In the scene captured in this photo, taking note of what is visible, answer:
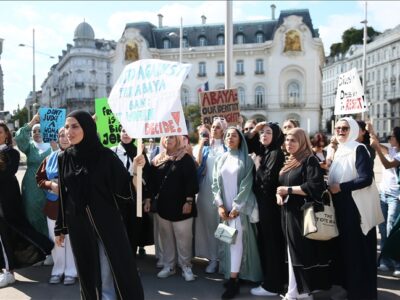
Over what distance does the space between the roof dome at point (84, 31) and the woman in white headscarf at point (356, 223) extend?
286ft

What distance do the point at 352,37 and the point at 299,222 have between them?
3584 inches

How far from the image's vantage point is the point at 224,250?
18.1ft

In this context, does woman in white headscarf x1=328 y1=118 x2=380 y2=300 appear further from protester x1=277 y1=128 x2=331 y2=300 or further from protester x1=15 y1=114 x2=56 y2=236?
protester x1=15 y1=114 x2=56 y2=236

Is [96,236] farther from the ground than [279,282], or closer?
farther from the ground

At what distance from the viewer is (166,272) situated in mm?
5711

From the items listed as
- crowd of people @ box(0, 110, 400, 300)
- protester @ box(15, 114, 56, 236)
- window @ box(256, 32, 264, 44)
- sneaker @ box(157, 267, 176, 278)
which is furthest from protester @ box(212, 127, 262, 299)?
window @ box(256, 32, 264, 44)

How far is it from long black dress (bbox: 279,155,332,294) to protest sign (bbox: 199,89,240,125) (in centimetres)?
273

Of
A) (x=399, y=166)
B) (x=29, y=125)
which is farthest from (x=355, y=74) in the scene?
(x=29, y=125)

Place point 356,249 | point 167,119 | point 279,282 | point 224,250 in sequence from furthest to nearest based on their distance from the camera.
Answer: point 224,250 < point 279,282 < point 356,249 < point 167,119

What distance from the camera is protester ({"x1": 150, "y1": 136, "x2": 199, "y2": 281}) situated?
544cm

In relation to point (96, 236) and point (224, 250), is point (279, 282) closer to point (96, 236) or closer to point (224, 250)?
point (224, 250)

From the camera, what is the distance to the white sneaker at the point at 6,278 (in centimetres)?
534

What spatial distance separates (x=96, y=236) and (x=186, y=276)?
203 centimetres

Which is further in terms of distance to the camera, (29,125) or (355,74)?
(355,74)
